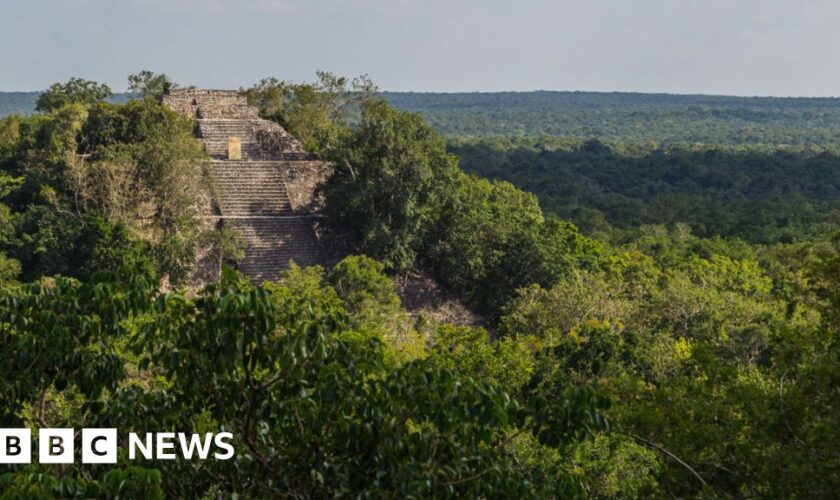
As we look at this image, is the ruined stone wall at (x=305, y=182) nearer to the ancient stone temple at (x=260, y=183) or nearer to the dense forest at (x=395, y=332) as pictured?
the ancient stone temple at (x=260, y=183)

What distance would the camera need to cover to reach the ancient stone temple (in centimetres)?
2144

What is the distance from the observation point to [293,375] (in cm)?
511

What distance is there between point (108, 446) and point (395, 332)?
42.2ft

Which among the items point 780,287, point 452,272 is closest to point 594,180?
point 780,287

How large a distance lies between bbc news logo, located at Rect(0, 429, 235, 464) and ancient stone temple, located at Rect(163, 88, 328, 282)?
15.3 metres

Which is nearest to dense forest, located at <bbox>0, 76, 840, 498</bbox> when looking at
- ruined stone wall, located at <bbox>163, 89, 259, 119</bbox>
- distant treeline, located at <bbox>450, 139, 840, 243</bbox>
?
distant treeline, located at <bbox>450, 139, 840, 243</bbox>

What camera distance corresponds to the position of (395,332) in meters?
18.1

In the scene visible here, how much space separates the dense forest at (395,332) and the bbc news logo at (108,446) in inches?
2.9

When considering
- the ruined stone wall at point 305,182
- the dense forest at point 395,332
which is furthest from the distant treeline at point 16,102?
the ruined stone wall at point 305,182

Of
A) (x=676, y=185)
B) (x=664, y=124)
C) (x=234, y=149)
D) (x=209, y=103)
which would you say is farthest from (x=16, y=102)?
(x=234, y=149)

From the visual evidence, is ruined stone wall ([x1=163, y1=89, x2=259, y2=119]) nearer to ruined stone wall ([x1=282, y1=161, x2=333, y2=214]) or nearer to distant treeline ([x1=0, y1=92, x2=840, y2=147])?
ruined stone wall ([x1=282, y1=161, x2=333, y2=214])

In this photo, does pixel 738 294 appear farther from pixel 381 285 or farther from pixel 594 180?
pixel 594 180

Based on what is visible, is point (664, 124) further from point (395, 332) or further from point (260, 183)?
point (395, 332)

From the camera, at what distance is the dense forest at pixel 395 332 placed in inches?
196
